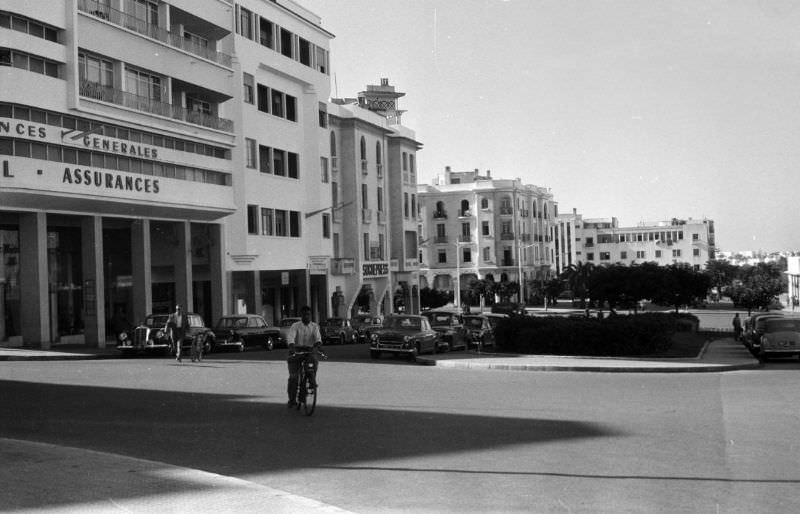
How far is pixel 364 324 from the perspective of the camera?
52.4m

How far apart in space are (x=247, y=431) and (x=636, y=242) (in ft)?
552

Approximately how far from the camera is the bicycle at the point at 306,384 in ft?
52.0

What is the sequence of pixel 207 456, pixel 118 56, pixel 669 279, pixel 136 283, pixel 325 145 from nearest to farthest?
pixel 207 456 < pixel 118 56 < pixel 136 283 < pixel 325 145 < pixel 669 279

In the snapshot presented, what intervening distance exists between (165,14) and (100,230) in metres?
10.8

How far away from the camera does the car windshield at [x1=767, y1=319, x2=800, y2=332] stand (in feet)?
110

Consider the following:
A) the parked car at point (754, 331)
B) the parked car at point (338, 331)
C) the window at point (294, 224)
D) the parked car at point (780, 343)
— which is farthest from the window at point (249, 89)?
the parked car at point (780, 343)

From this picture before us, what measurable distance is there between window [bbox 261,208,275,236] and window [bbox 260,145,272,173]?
2.29 metres

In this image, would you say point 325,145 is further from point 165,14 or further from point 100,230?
point 100,230

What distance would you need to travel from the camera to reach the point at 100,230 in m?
41.8

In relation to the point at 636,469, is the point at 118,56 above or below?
above

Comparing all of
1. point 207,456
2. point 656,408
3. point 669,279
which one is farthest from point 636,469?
point 669,279

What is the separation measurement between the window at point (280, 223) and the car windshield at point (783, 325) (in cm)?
2997

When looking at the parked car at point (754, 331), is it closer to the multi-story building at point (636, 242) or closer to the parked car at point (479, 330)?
the parked car at point (479, 330)

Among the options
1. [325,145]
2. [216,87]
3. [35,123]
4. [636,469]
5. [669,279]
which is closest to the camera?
[636,469]
